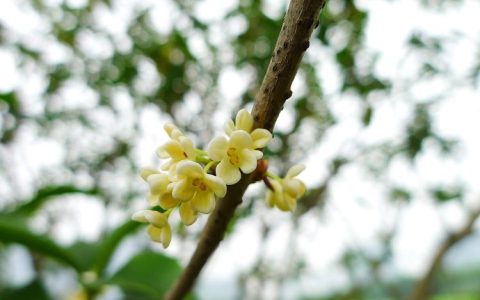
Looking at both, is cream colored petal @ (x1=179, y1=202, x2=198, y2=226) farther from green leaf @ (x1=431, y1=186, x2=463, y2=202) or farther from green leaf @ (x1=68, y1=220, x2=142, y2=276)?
green leaf @ (x1=431, y1=186, x2=463, y2=202)

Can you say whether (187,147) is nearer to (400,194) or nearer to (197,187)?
(197,187)

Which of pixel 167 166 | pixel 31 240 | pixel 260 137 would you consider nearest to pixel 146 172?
pixel 167 166

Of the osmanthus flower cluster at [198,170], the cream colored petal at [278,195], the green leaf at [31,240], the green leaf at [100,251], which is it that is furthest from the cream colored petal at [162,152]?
the green leaf at [31,240]

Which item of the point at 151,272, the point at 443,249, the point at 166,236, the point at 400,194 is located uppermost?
the point at 400,194

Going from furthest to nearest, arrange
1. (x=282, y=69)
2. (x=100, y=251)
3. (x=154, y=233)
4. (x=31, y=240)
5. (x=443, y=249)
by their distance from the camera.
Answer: (x=443, y=249) → (x=100, y=251) → (x=31, y=240) → (x=154, y=233) → (x=282, y=69)

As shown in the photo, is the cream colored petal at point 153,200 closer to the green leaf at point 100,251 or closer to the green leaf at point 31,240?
the green leaf at point 100,251

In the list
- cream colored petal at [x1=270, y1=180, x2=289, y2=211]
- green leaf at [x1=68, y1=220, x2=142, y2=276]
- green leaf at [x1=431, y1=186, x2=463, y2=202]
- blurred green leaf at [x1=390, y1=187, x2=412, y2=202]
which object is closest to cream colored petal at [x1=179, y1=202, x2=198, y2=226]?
cream colored petal at [x1=270, y1=180, x2=289, y2=211]

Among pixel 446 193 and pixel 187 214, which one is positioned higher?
pixel 446 193
